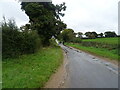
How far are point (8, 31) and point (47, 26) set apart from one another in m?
17.8

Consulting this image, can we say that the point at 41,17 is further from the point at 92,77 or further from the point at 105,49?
the point at 92,77

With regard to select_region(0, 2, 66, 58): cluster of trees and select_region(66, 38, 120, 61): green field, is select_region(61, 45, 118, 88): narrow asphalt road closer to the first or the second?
select_region(66, 38, 120, 61): green field

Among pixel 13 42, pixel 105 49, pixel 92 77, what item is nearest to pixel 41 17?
pixel 105 49

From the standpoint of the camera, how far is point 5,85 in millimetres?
7168

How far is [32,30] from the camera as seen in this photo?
24.5m

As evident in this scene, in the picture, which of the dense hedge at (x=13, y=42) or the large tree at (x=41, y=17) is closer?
the dense hedge at (x=13, y=42)

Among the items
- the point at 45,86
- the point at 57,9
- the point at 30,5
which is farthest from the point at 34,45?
the point at 57,9

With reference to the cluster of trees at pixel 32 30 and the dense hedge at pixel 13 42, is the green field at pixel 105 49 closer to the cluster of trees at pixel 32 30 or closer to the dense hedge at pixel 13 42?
the cluster of trees at pixel 32 30

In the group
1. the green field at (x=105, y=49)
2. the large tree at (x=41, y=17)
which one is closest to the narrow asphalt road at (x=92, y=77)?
the green field at (x=105, y=49)

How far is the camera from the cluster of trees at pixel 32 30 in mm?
16445

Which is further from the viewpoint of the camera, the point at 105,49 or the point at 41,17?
the point at 41,17

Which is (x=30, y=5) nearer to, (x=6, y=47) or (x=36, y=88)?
(x=6, y=47)

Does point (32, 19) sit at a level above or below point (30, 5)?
below

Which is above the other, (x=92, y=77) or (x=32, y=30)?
(x=32, y=30)
